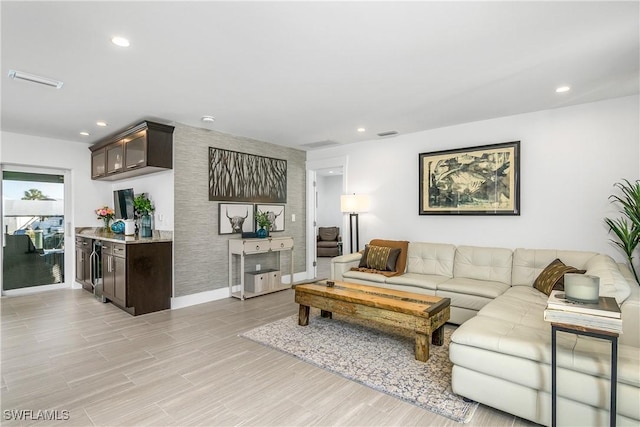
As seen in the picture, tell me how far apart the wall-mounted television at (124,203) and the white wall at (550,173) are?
14.6 ft

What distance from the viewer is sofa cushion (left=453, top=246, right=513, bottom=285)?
13.0ft

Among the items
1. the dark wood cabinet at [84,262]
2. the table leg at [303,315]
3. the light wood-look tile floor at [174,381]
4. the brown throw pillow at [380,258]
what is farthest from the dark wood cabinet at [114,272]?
the brown throw pillow at [380,258]

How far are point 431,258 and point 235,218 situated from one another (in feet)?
10.1

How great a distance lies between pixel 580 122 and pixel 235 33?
395 cm

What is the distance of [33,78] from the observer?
296 cm

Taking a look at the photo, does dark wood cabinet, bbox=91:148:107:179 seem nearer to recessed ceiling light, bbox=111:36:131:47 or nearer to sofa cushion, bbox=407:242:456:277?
recessed ceiling light, bbox=111:36:131:47

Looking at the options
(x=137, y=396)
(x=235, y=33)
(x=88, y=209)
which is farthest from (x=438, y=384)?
(x=88, y=209)

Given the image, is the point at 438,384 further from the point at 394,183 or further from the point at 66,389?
the point at 394,183

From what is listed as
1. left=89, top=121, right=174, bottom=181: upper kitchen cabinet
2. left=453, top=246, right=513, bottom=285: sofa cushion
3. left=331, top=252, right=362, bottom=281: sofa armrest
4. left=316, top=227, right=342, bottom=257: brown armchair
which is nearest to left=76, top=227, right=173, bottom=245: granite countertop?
left=89, top=121, right=174, bottom=181: upper kitchen cabinet

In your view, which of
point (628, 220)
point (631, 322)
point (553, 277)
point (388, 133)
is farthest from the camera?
point (388, 133)

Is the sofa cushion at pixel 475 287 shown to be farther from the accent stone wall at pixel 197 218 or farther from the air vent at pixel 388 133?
the accent stone wall at pixel 197 218

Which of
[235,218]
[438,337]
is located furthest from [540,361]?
[235,218]

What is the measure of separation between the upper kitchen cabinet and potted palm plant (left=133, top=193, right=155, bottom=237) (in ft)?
1.41

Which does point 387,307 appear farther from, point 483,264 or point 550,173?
point 550,173
